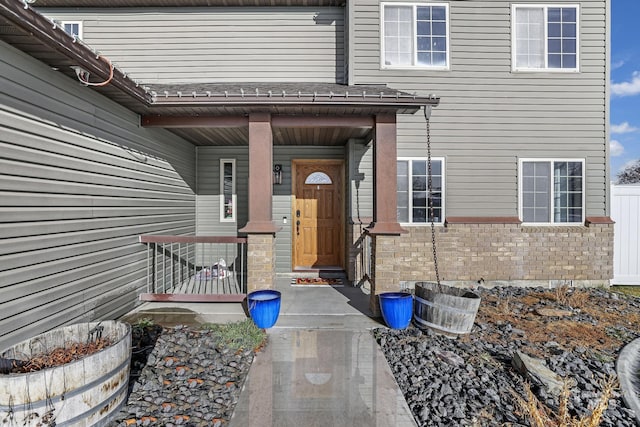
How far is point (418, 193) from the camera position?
5.99 meters

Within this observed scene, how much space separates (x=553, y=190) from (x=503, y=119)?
1730 millimetres

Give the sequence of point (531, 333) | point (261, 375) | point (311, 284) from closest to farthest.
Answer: point (261, 375), point (531, 333), point (311, 284)

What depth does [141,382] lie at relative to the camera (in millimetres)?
2764

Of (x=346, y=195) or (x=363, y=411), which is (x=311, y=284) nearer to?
(x=346, y=195)

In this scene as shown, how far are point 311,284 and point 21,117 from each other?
468 cm

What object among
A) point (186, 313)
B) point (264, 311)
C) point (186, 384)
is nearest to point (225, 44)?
point (186, 313)

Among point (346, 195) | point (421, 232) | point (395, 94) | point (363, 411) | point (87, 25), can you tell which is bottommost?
point (363, 411)

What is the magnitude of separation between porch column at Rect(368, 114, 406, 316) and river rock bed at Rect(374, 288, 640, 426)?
2.21 feet

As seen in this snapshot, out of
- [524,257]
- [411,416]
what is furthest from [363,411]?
[524,257]

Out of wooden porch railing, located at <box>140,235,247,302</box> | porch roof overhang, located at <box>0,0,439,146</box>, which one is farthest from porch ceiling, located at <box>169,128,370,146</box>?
wooden porch railing, located at <box>140,235,247,302</box>

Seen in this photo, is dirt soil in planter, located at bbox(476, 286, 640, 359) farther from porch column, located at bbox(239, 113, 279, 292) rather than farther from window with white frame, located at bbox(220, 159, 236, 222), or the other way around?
window with white frame, located at bbox(220, 159, 236, 222)

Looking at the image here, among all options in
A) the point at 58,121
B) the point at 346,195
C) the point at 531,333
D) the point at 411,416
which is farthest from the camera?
the point at 346,195

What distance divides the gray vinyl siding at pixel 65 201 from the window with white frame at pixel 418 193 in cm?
455

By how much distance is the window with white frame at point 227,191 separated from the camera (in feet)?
22.3
